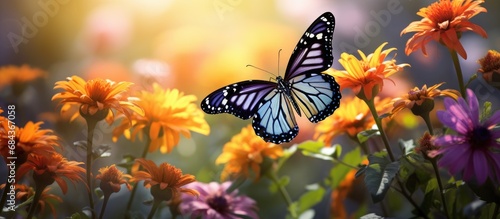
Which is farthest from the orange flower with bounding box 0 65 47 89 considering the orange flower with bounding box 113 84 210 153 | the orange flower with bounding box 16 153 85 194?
the orange flower with bounding box 16 153 85 194

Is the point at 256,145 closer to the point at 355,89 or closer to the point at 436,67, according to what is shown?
the point at 355,89

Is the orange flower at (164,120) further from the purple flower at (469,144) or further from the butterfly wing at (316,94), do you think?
the purple flower at (469,144)

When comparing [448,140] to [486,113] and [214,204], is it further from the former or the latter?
[214,204]

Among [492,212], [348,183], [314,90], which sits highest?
[314,90]

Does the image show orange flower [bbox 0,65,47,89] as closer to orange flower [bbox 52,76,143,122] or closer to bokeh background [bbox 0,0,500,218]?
bokeh background [bbox 0,0,500,218]

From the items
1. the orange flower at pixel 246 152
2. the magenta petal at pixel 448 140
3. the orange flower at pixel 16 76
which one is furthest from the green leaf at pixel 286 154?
the orange flower at pixel 16 76

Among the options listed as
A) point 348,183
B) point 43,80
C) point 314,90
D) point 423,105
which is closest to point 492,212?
point 423,105
